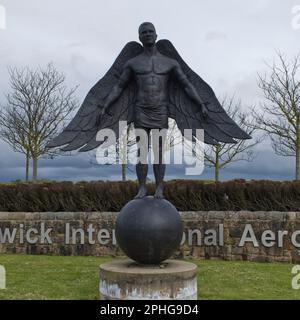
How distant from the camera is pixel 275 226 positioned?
985 centimetres

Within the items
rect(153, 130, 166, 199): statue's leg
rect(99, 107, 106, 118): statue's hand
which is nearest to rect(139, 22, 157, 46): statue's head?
rect(99, 107, 106, 118): statue's hand

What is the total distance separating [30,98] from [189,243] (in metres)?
12.4

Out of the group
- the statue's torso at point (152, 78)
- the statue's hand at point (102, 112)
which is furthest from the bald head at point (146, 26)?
the statue's hand at point (102, 112)

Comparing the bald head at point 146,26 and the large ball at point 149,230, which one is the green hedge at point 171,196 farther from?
the bald head at point 146,26

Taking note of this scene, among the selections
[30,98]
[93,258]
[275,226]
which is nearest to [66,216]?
[93,258]

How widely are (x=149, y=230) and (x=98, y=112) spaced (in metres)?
1.97

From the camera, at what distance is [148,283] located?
554cm

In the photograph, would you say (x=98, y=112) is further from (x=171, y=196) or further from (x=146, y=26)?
(x=171, y=196)

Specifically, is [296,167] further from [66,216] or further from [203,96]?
[203,96]

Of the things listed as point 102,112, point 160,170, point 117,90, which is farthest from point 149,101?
point 160,170

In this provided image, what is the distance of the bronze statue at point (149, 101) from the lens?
627 cm

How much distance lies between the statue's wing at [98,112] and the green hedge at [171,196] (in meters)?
4.65

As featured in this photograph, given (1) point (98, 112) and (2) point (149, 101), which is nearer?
(2) point (149, 101)

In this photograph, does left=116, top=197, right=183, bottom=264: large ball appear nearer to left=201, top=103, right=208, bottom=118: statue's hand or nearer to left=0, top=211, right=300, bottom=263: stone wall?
left=201, top=103, right=208, bottom=118: statue's hand
